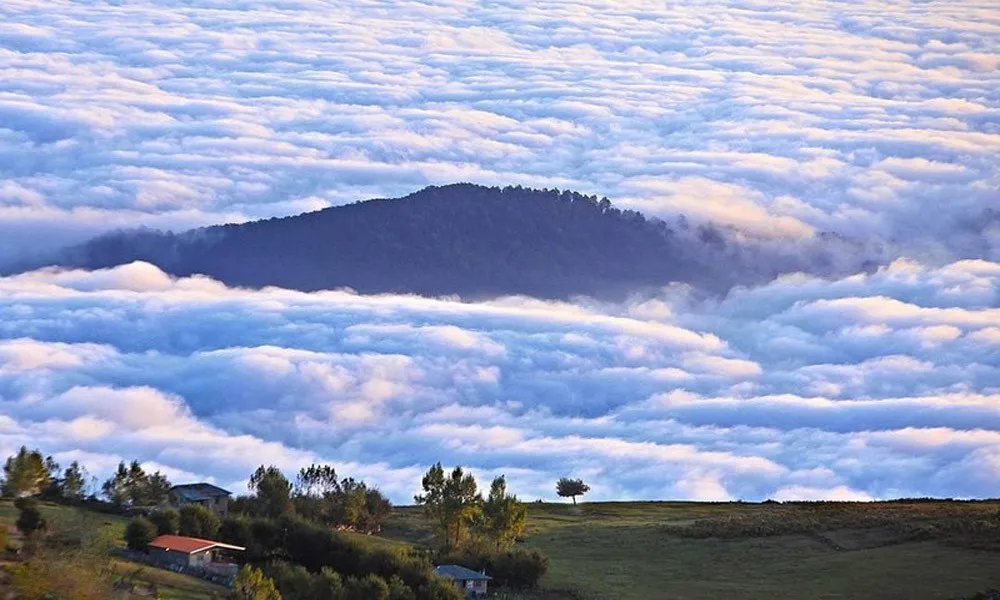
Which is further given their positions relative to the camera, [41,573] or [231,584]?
[231,584]

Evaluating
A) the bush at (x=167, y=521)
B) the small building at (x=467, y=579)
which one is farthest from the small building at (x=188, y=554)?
the small building at (x=467, y=579)

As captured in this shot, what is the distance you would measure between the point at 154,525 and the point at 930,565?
4112 cm

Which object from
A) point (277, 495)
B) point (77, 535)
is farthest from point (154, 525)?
point (277, 495)

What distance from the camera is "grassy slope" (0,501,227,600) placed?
9406cm

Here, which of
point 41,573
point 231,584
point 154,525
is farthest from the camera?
point 154,525

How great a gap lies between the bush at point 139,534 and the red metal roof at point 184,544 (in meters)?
0.38

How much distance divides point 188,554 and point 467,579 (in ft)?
49.6

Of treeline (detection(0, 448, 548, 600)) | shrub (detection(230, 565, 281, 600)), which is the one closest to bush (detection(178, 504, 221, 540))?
treeline (detection(0, 448, 548, 600))

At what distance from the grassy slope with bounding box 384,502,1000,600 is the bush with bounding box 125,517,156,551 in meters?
21.6

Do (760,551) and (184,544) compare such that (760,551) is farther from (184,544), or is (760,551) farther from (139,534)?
(139,534)

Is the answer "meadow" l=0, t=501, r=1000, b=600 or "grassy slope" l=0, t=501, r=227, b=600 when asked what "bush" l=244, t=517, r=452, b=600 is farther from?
"meadow" l=0, t=501, r=1000, b=600

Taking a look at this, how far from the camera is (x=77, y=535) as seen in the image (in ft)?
328

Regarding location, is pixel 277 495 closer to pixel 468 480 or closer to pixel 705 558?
pixel 468 480

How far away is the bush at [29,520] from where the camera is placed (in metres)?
99.6
